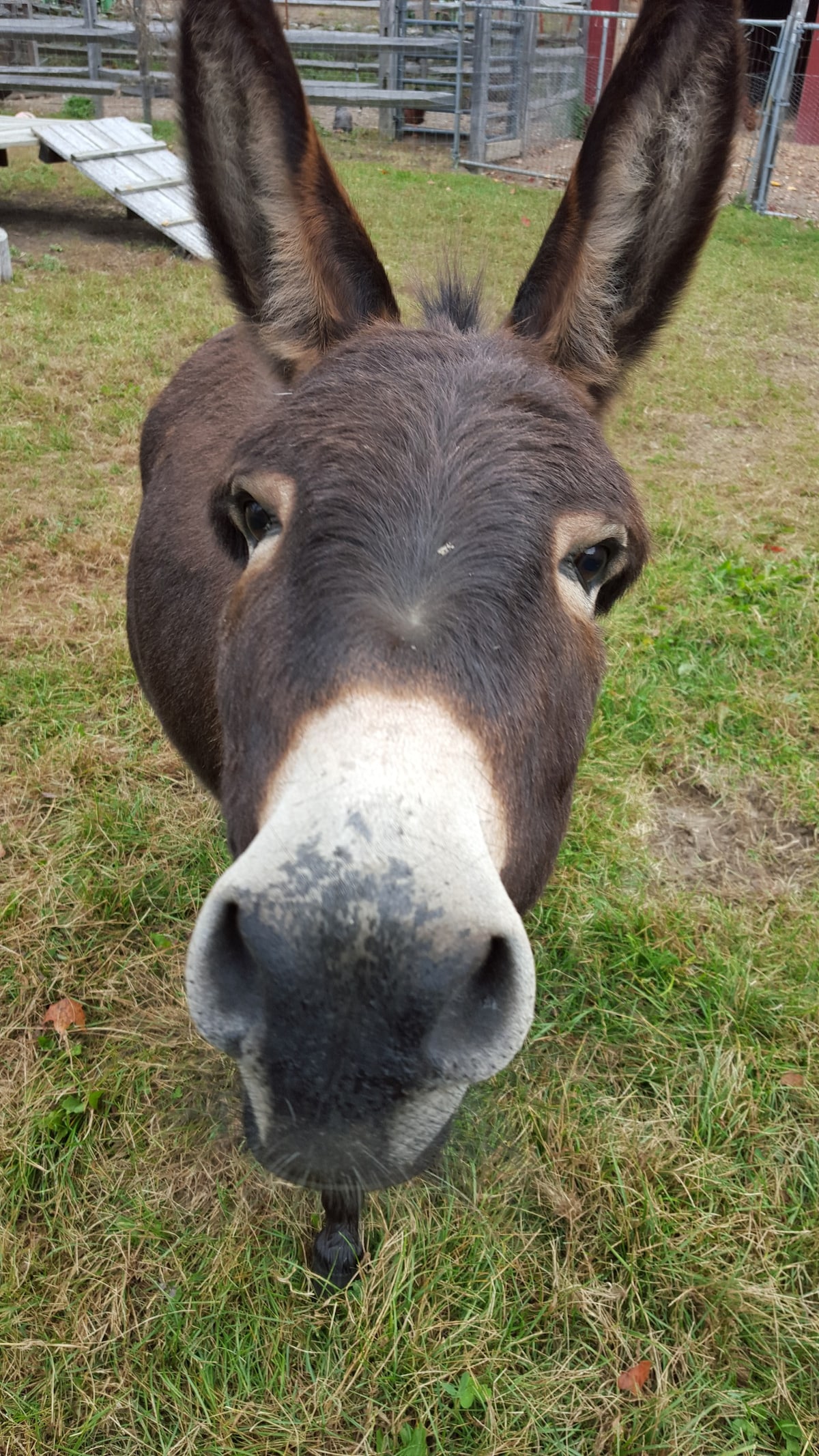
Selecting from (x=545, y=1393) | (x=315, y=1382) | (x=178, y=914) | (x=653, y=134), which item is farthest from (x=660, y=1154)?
(x=653, y=134)

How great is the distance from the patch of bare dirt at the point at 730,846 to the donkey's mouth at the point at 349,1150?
2928 millimetres

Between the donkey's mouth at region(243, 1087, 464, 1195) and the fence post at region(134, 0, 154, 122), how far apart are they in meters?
18.0

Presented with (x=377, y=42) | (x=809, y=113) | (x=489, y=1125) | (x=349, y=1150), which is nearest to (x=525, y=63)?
(x=377, y=42)

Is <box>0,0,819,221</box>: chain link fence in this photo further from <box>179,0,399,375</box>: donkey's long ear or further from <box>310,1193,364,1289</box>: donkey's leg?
<box>310,1193,364,1289</box>: donkey's leg

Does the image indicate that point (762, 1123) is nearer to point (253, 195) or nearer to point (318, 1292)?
point (318, 1292)

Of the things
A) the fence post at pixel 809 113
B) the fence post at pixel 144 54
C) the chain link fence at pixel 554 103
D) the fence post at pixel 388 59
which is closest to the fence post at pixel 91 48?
the fence post at pixel 144 54

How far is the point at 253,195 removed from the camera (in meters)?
2.45

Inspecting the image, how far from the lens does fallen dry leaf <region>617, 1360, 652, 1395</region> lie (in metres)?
2.67

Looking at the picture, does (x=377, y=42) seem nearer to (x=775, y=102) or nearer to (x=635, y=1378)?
(x=775, y=102)

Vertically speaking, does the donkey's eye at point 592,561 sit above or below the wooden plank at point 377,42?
below

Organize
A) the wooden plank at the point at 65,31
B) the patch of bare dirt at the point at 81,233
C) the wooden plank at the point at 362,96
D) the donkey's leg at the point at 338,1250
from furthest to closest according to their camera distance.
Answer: the wooden plank at the point at 362,96 → the wooden plank at the point at 65,31 → the patch of bare dirt at the point at 81,233 → the donkey's leg at the point at 338,1250

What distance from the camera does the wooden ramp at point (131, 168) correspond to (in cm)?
1134

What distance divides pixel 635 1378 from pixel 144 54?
2048cm

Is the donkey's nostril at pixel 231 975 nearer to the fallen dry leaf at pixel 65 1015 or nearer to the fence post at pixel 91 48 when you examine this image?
the fallen dry leaf at pixel 65 1015
